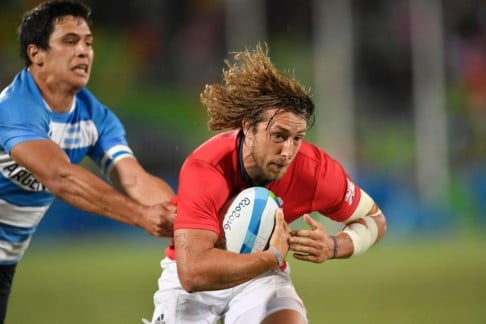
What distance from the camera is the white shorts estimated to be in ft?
17.9

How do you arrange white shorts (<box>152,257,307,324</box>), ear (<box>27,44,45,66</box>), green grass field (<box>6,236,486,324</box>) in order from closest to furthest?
white shorts (<box>152,257,307,324</box>) → ear (<box>27,44,45,66</box>) → green grass field (<box>6,236,486,324</box>)

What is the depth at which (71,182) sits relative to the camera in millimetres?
5875

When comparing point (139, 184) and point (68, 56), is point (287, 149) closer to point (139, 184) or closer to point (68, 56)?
point (139, 184)

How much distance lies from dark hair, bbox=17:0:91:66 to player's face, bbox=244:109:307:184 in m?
2.12

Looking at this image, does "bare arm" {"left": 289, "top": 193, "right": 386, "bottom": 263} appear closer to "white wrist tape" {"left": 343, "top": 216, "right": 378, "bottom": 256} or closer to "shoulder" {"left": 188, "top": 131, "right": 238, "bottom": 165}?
"white wrist tape" {"left": 343, "top": 216, "right": 378, "bottom": 256}

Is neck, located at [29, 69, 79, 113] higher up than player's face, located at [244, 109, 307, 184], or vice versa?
neck, located at [29, 69, 79, 113]

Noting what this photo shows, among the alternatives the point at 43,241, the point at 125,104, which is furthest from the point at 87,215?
the point at 125,104

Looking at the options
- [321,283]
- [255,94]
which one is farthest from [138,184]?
[321,283]

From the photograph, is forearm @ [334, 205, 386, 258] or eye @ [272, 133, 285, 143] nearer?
eye @ [272, 133, 285, 143]

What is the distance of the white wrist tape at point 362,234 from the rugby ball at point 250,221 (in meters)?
0.65

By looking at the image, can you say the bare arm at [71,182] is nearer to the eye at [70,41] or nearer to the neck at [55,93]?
the neck at [55,93]

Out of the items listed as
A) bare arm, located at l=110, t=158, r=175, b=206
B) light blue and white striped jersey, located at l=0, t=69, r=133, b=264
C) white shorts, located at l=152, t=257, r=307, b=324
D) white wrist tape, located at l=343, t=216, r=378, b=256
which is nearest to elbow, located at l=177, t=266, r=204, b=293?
white shorts, located at l=152, t=257, r=307, b=324

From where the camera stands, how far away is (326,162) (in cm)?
563

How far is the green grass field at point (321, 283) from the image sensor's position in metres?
9.15
